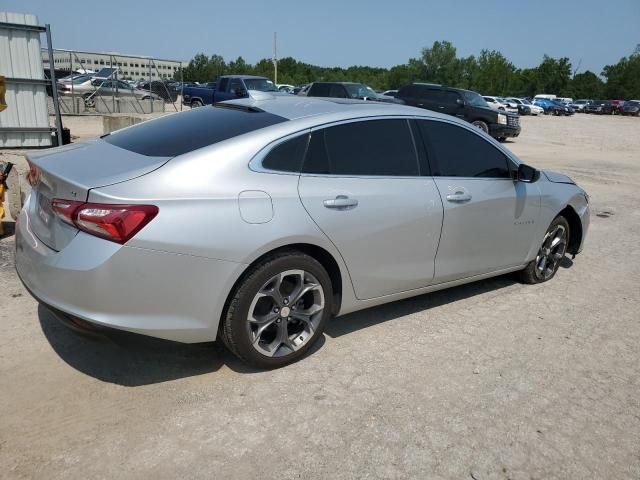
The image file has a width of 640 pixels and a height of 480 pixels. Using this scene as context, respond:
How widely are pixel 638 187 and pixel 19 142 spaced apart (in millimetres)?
12635

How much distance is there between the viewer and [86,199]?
268cm

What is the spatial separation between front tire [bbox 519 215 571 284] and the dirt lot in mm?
649

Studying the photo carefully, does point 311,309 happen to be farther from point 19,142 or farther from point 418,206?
point 19,142

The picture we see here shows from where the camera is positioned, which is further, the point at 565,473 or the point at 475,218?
the point at 475,218

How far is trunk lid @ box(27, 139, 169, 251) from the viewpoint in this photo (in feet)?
9.03

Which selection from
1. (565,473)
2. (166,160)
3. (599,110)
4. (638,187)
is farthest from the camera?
(599,110)

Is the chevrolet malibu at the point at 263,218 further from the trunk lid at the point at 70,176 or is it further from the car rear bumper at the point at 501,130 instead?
the car rear bumper at the point at 501,130

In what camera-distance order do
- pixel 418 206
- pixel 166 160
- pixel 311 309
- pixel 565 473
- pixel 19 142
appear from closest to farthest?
pixel 565 473, pixel 166 160, pixel 311 309, pixel 418 206, pixel 19 142

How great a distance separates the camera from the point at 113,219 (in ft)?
8.54

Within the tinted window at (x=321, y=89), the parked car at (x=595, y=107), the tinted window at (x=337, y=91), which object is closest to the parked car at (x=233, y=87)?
the tinted window at (x=321, y=89)

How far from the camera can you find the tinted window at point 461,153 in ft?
12.9

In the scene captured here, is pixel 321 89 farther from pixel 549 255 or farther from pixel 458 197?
pixel 458 197

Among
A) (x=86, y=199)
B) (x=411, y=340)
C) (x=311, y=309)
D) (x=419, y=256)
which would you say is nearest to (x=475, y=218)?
(x=419, y=256)

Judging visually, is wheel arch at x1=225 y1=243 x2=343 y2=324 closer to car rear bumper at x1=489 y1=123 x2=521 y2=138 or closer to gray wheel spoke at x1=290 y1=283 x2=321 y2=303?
gray wheel spoke at x1=290 y1=283 x2=321 y2=303
